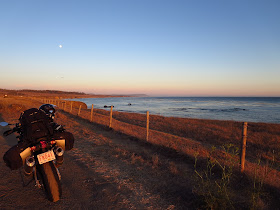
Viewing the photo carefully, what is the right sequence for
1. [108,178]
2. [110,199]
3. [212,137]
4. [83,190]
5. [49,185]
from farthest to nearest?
[212,137] → [108,178] → [83,190] → [110,199] → [49,185]

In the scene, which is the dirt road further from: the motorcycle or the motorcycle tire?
the motorcycle

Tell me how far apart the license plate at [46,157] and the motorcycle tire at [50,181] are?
112 millimetres

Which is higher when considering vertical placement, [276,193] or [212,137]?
[276,193]

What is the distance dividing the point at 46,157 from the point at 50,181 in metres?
Result: 0.44

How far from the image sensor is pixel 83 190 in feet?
13.3

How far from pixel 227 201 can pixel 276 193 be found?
158cm

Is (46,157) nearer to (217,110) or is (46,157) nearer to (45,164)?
(45,164)

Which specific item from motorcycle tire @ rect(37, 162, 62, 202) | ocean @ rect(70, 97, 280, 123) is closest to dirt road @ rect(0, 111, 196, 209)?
motorcycle tire @ rect(37, 162, 62, 202)

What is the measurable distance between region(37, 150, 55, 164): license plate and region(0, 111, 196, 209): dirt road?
3.01 feet

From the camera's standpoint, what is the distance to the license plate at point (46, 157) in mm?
3318

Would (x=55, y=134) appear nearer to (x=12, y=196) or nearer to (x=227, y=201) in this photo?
(x=12, y=196)

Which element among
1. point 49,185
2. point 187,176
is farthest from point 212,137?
point 49,185

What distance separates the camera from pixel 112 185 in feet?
14.5

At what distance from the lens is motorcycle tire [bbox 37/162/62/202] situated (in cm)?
334
